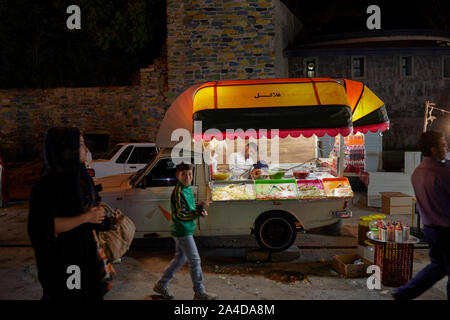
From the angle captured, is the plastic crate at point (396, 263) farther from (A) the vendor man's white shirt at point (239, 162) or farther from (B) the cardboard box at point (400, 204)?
(B) the cardboard box at point (400, 204)

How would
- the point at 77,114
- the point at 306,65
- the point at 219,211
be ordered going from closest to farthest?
1. the point at 219,211
2. the point at 77,114
3. the point at 306,65

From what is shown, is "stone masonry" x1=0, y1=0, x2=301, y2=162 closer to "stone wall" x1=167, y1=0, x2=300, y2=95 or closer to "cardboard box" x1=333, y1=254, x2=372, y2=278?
"stone wall" x1=167, y1=0, x2=300, y2=95

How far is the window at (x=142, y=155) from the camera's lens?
460 inches

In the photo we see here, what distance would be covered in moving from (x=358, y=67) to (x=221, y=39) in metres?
8.73

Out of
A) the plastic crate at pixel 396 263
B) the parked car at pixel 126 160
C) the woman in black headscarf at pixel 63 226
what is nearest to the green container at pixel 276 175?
the plastic crate at pixel 396 263

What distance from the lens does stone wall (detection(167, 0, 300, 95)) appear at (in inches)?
579

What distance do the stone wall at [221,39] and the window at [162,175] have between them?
858cm

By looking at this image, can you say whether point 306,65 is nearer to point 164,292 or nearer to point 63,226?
point 164,292

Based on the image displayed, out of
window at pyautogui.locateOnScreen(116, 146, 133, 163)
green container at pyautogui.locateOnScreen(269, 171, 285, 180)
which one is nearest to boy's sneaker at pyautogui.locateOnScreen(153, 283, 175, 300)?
green container at pyautogui.locateOnScreen(269, 171, 285, 180)

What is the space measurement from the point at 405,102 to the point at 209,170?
54.3 feet

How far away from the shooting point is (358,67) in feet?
65.9

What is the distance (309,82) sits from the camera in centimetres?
736

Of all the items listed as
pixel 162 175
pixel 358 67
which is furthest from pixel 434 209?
pixel 358 67
